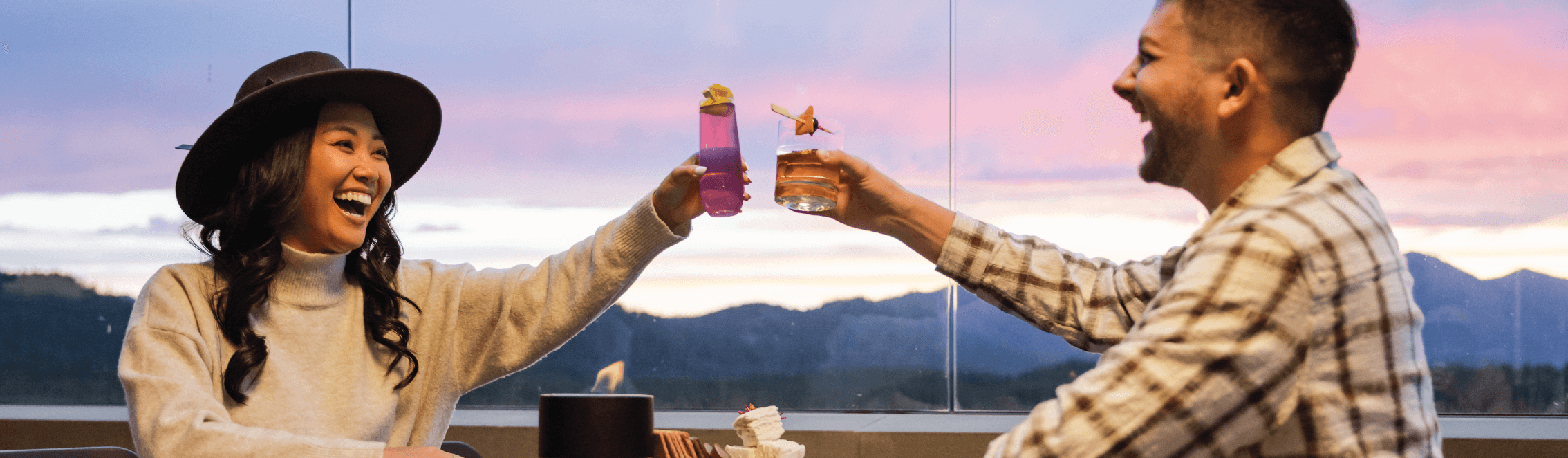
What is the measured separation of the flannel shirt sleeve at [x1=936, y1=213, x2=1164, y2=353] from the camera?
1452 mm

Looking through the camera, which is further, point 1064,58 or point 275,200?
point 1064,58

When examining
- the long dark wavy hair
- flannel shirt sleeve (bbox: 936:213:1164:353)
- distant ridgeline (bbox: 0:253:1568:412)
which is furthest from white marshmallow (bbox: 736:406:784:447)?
distant ridgeline (bbox: 0:253:1568:412)

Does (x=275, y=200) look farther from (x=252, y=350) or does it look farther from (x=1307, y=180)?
(x=1307, y=180)

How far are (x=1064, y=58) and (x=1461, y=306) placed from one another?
156 cm

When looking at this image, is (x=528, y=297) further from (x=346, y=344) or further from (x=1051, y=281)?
(x=1051, y=281)

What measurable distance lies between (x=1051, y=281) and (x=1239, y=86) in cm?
51

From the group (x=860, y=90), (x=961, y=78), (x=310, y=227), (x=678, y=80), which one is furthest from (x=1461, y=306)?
(x=310, y=227)

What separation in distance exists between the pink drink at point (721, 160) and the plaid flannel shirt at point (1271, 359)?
2.82 ft

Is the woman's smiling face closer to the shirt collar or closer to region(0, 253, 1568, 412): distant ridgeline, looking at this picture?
the shirt collar

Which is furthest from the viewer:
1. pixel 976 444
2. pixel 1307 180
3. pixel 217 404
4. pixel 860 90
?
pixel 860 90

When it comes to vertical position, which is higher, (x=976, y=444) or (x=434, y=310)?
(x=434, y=310)

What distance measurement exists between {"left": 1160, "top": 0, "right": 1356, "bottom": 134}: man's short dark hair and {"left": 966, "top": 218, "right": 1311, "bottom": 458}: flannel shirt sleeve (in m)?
0.26

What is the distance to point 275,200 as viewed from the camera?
5.40 ft

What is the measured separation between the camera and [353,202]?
5.62ft
